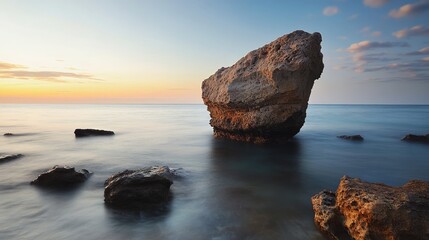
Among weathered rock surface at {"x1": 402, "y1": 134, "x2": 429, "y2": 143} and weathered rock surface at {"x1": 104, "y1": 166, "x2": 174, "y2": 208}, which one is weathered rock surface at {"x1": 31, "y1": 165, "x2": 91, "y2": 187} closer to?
weathered rock surface at {"x1": 104, "y1": 166, "x2": 174, "y2": 208}

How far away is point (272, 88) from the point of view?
15.4 m

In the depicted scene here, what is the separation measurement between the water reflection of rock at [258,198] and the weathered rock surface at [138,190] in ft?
5.02

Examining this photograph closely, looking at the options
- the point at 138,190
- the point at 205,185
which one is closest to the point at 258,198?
the point at 205,185

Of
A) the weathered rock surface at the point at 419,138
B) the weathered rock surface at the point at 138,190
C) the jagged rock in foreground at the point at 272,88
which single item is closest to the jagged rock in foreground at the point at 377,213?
the weathered rock surface at the point at 138,190

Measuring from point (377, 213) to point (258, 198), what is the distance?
4175 mm

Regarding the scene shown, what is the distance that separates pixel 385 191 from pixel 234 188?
17.0ft

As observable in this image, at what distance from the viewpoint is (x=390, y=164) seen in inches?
543

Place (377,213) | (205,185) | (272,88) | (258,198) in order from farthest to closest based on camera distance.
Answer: (272,88) < (205,185) < (258,198) < (377,213)

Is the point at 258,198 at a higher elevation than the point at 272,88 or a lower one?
lower

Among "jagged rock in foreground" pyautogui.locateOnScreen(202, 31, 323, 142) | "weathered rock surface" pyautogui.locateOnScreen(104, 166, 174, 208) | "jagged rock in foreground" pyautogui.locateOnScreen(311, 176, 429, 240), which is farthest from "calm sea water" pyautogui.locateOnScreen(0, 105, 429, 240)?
"jagged rock in foreground" pyautogui.locateOnScreen(202, 31, 323, 142)

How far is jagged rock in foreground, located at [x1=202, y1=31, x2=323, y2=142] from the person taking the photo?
49.5 ft

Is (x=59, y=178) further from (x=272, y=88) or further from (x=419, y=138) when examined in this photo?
(x=419, y=138)

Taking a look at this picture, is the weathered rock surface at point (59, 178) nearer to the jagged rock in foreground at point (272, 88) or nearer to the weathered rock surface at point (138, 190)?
the weathered rock surface at point (138, 190)

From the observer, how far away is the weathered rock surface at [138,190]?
8.04 meters
